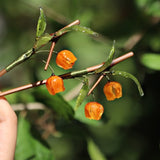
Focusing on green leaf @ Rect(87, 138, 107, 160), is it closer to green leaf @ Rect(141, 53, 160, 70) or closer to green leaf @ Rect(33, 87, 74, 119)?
green leaf @ Rect(33, 87, 74, 119)

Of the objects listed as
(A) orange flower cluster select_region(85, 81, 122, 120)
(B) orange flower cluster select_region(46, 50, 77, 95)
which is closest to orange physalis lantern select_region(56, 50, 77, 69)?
(B) orange flower cluster select_region(46, 50, 77, 95)

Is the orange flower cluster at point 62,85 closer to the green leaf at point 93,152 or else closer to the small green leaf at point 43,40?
the small green leaf at point 43,40

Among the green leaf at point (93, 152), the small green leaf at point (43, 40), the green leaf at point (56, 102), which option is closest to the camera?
the small green leaf at point (43, 40)

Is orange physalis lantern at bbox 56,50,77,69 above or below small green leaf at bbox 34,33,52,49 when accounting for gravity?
below

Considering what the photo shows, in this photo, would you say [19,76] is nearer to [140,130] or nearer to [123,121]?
[123,121]

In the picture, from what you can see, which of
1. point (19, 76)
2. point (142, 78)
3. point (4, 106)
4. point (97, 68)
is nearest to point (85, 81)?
point (97, 68)

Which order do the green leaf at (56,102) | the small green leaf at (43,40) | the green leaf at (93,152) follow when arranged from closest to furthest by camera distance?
1. the small green leaf at (43,40)
2. the green leaf at (56,102)
3. the green leaf at (93,152)

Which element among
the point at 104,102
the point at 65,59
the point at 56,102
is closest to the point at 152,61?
the point at 56,102

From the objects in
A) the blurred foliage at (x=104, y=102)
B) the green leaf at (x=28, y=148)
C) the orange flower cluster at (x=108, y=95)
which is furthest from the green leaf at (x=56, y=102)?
the orange flower cluster at (x=108, y=95)
